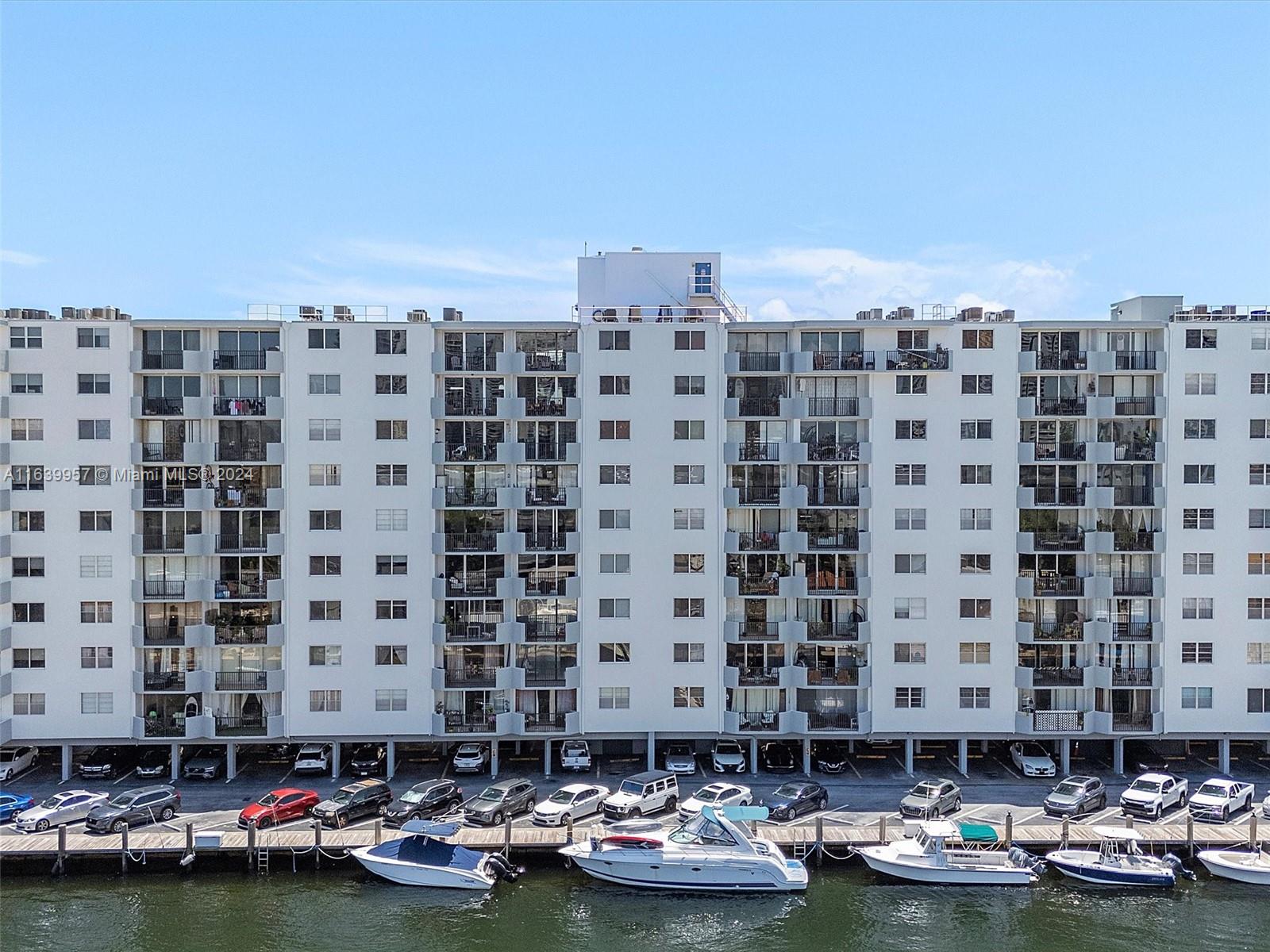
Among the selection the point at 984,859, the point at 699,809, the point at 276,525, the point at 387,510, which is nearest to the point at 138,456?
the point at 276,525

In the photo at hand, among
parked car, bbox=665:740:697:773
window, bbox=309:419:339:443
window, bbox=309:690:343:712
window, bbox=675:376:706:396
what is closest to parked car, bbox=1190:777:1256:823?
parked car, bbox=665:740:697:773

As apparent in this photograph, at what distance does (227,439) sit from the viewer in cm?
5009

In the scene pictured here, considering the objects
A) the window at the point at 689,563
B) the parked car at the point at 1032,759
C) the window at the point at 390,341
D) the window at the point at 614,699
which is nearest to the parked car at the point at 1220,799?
the parked car at the point at 1032,759

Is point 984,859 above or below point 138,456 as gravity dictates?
below

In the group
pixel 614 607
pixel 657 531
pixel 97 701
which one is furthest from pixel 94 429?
pixel 657 531

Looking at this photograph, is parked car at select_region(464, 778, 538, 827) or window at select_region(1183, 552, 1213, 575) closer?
parked car at select_region(464, 778, 538, 827)

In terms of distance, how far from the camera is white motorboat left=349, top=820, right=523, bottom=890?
40.2m

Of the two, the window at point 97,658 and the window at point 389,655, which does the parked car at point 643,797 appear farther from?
the window at point 97,658

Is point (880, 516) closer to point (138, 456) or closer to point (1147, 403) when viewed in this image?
point (1147, 403)

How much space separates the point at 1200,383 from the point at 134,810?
56.8 meters

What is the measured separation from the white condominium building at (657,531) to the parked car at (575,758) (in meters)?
1.66

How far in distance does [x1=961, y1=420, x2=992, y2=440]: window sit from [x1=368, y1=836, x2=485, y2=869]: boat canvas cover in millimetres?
31825

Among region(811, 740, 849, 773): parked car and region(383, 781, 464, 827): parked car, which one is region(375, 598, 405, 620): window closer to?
region(383, 781, 464, 827): parked car

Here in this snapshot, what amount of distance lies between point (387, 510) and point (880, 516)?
26038 millimetres
